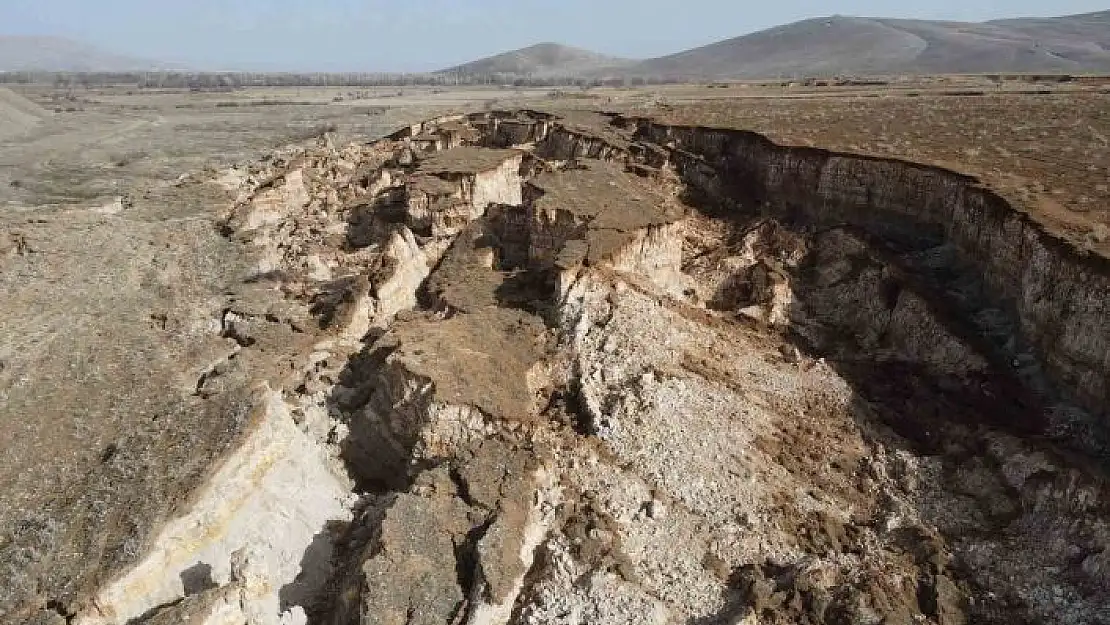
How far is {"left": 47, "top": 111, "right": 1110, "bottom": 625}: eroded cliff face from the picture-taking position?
13.9 m

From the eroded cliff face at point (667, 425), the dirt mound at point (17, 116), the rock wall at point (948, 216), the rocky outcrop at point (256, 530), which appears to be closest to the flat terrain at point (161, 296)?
the rocky outcrop at point (256, 530)

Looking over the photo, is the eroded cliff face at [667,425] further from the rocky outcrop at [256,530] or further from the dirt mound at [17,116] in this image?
the dirt mound at [17,116]

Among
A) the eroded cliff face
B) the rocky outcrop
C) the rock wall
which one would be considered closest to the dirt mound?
the eroded cliff face

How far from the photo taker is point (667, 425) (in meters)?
17.8

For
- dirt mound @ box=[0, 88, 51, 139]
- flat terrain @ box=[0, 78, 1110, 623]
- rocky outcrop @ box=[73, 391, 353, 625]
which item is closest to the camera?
rocky outcrop @ box=[73, 391, 353, 625]

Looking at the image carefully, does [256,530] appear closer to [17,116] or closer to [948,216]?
[948,216]

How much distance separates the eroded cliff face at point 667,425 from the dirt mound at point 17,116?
5985cm

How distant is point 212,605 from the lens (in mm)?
12352

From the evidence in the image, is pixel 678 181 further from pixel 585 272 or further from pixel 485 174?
pixel 585 272

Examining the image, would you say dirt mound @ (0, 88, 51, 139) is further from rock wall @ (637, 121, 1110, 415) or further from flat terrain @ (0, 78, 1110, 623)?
rock wall @ (637, 121, 1110, 415)

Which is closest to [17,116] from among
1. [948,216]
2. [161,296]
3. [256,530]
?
[161,296]

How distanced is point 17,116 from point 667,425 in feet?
283

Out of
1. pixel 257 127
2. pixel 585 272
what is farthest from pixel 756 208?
pixel 257 127

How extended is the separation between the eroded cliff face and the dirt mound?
5985cm
